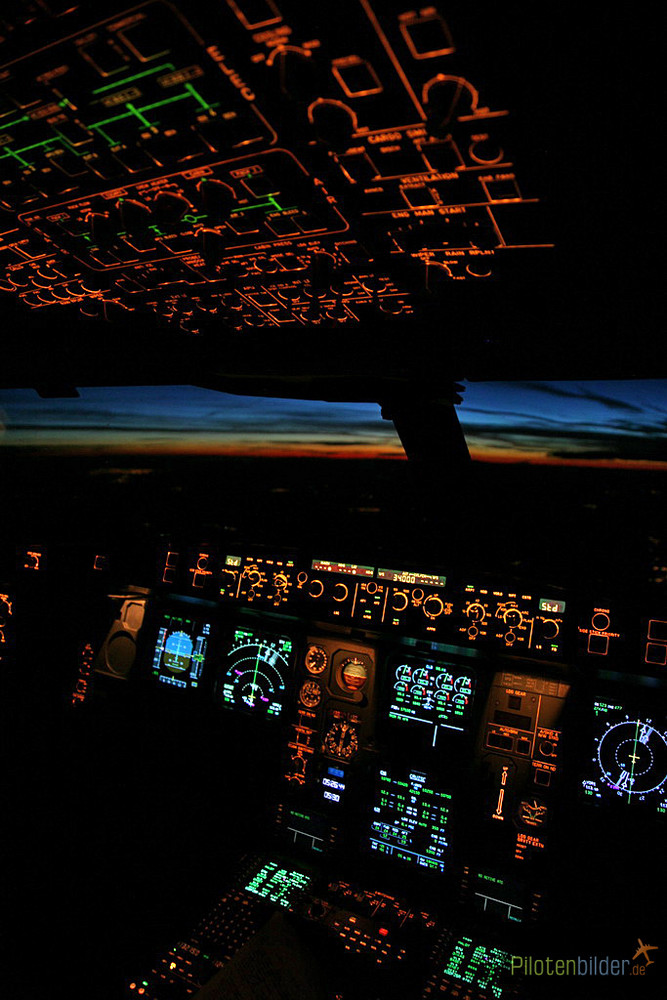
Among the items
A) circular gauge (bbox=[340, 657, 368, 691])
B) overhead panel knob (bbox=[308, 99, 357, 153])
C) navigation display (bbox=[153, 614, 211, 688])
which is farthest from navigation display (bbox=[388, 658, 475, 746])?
overhead panel knob (bbox=[308, 99, 357, 153])

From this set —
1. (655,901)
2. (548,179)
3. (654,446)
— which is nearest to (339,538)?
(654,446)

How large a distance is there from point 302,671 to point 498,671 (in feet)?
2.84

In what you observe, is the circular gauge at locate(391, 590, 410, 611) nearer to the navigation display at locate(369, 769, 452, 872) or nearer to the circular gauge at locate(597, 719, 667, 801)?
the navigation display at locate(369, 769, 452, 872)

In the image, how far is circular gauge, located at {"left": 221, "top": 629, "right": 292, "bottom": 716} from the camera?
9.24 feet

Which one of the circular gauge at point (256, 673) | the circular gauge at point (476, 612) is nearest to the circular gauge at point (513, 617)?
the circular gauge at point (476, 612)

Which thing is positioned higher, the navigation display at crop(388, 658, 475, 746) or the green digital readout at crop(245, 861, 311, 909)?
the navigation display at crop(388, 658, 475, 746)

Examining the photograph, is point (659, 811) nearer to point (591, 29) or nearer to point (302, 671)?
point (302, 671)

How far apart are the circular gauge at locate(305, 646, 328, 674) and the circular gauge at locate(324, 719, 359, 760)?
9.3 inches

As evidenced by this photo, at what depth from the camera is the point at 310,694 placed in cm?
276

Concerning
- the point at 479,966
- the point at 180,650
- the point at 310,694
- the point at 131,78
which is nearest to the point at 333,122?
the point at 131,78

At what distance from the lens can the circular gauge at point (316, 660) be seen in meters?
A: 2.77

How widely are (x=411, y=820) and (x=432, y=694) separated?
48 centimetres

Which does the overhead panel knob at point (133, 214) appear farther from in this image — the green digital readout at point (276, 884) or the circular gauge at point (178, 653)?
the green digital readout at point (276, 884)

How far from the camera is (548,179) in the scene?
3.39 feet
